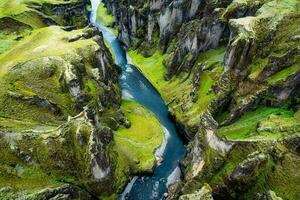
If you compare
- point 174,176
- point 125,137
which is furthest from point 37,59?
point 174,176

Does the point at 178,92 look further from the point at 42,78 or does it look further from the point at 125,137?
the point at 42,78

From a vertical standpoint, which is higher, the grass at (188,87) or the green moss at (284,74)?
the green moss at (284,74)

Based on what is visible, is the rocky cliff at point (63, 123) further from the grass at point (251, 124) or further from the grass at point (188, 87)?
the grass at point (251, 124)

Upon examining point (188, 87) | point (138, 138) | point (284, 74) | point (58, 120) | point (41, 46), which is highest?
point (284, 74)

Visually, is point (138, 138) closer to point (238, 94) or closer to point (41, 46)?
point (238, 94)

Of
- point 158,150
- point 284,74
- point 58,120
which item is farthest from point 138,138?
point 284,74

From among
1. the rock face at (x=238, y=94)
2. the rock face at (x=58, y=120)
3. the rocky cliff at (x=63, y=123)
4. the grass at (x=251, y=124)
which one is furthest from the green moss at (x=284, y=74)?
the rock face at (x=58, y=120)
